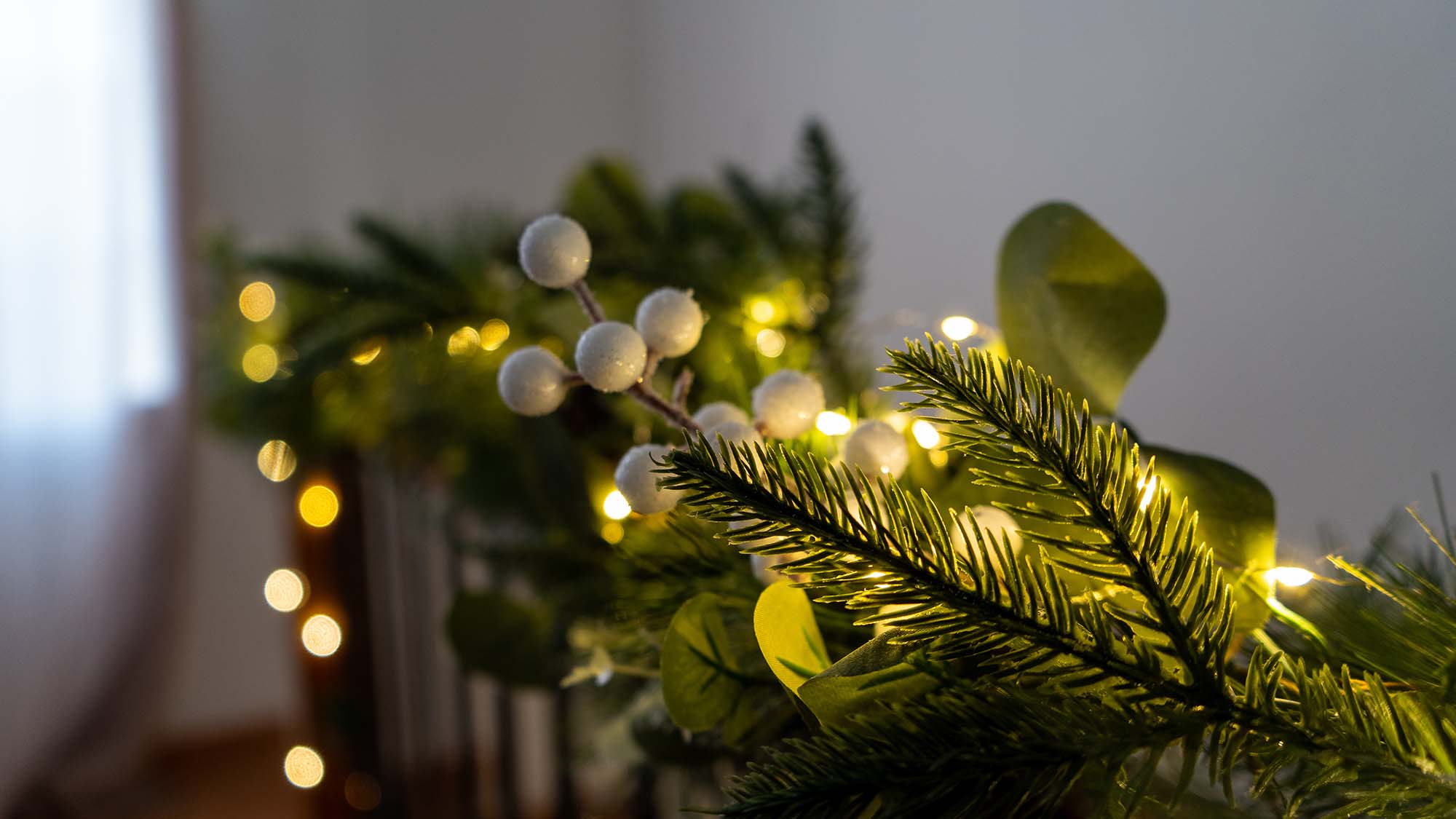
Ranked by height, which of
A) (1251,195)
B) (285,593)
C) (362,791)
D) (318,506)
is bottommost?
(362,791)

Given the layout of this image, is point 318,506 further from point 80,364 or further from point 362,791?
point 80,364

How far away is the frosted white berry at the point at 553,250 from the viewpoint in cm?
27

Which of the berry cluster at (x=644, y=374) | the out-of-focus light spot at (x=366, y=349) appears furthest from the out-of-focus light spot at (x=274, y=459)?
the berry cluster at (x=644, y=374)

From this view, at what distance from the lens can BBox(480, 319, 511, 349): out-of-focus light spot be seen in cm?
51

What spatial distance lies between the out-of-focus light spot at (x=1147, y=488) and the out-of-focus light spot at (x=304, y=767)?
0.84 m

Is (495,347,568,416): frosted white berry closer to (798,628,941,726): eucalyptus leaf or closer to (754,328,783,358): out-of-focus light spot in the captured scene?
(798,628,941,726): eucalyptus leaf

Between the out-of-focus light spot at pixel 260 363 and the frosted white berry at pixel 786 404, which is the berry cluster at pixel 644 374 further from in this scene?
the out-of-focus light spot at pixel 260 363

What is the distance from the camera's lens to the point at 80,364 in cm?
156

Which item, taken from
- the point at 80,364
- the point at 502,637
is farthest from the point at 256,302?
the point at 80,364

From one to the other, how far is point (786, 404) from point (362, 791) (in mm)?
768

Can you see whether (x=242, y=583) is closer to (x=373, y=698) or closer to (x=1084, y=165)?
(x=373, y=698)

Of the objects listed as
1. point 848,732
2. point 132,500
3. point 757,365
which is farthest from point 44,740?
point 848,732

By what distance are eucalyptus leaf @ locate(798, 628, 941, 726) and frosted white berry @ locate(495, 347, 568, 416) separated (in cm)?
11

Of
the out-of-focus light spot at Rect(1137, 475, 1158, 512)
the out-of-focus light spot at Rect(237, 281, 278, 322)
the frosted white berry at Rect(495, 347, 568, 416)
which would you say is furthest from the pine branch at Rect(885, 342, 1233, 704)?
the out-of-focus light spot at Rect(237, 281, 278, 322)
